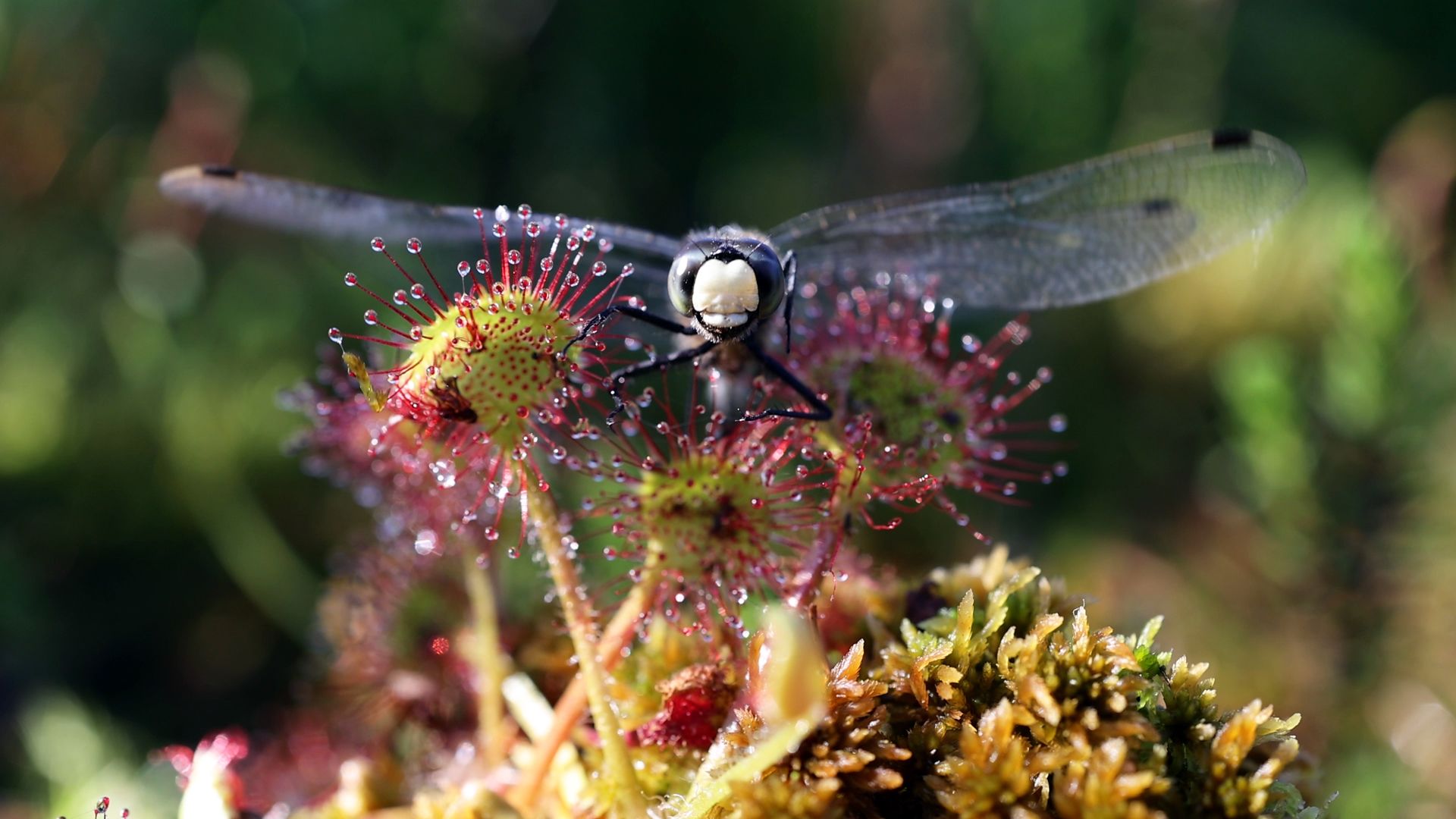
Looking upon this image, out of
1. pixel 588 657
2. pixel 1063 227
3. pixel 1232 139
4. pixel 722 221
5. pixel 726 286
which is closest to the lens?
pixel 588 657

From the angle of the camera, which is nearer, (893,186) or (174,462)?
(174,462)

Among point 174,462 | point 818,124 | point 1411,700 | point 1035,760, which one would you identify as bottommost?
point 1035,760

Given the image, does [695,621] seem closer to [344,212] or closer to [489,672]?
[489,672]

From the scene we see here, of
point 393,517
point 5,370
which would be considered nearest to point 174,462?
point 5,370

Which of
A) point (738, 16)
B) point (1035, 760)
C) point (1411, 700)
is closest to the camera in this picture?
point (1035, 760)

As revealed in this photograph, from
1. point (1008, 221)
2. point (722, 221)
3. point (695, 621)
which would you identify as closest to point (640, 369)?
point (695, 621)

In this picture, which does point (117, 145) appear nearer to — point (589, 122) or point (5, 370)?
point (5, 370)

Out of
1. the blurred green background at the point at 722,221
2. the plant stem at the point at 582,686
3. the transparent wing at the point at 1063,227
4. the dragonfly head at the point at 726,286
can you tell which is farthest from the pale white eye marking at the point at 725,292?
the blurred green background at the point at 722,221

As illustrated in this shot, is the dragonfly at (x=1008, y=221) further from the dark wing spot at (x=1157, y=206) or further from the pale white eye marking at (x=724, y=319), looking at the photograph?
the pale white eye marking at (x=724, y=319)
